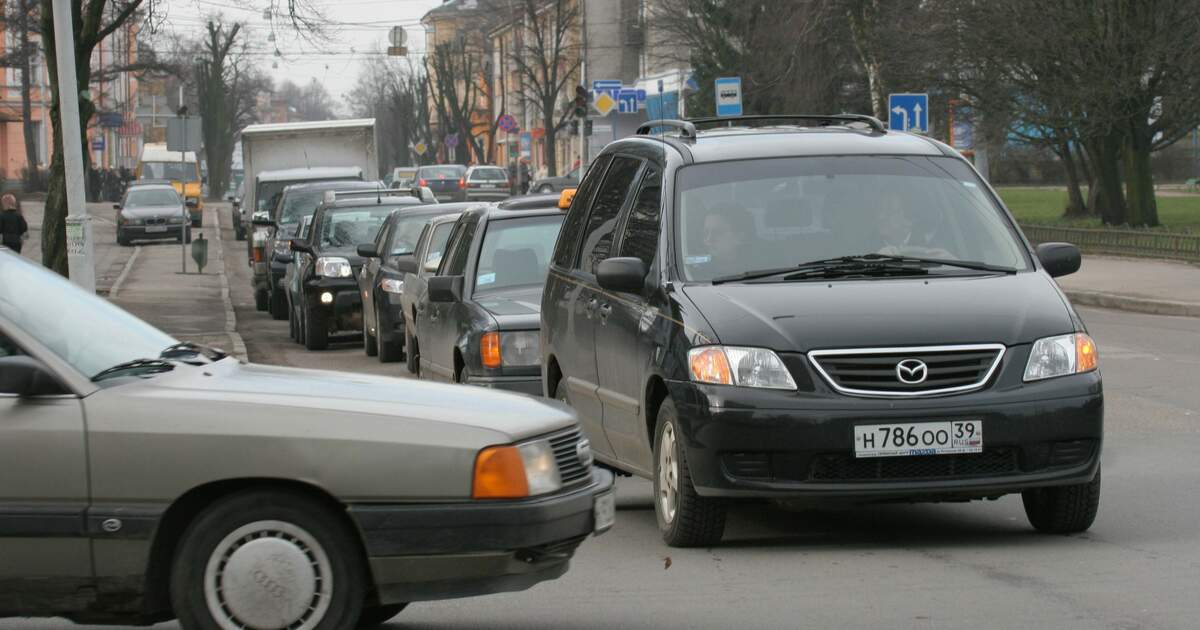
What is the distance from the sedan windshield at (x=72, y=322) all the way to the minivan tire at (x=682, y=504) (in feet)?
7.36

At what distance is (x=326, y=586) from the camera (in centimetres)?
543

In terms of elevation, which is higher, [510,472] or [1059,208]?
[510,472]

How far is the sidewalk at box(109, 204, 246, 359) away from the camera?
72.9ft

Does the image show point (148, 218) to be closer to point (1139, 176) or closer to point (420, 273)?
point (1139, 176)

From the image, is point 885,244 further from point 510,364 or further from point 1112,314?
point 1112,314

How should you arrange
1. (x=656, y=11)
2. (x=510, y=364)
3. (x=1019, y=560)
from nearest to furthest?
(x=1019, y=560), (x=510, y=364), (x=656, y=11)

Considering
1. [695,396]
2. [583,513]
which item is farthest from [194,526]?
[695,396]

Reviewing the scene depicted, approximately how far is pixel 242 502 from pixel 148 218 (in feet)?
145

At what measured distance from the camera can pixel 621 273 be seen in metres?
8.19

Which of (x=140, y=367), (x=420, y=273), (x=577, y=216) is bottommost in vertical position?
(x=420, y=273)

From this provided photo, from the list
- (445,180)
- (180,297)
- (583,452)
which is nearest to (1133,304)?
(180,297)

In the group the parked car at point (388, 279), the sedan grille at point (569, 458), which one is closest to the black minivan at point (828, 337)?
the sedan grille at point (569, 458)

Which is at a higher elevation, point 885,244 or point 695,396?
point 885,244

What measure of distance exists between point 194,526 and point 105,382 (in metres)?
0.52
